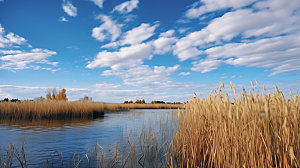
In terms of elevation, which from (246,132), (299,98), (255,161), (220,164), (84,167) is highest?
(299,98)

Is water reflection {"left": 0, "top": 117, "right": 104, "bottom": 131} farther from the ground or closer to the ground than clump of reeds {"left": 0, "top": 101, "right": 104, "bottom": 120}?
closer to the ground

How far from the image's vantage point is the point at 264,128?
2.87m

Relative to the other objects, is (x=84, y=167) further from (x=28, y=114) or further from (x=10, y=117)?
(x=10, y=117)

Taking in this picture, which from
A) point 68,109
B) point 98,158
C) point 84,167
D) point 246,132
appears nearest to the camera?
point 246,132

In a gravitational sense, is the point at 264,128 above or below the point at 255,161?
above

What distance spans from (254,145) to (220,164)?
2.34 ft

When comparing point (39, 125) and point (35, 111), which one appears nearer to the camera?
point (39, 125)

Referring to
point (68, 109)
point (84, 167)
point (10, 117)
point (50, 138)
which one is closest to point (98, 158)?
point (84, 167)

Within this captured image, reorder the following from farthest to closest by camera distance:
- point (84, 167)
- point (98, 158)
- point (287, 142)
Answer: point (98, 158) → point (84, 167) → point (287, 142)

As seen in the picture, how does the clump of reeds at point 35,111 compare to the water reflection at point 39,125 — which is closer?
the water reflection at point 39,125

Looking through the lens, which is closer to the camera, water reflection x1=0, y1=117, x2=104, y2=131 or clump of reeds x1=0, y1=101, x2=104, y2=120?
water reflection x1=0, y1=117, x2=104, y2=131

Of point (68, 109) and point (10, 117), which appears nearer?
point (10, 117)

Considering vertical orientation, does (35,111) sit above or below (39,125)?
above

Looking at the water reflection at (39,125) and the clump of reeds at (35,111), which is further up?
the clump of reeds at (35,111)
